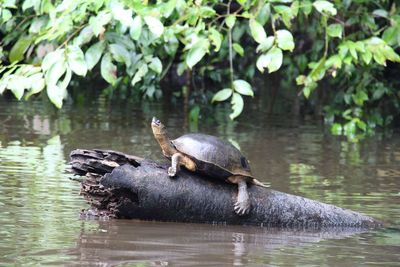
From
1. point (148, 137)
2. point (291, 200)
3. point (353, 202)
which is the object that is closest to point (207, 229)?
point (291, 200)

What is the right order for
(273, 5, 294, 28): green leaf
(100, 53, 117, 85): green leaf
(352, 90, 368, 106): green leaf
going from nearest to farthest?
(100, 53, 117, 85): green leaf, (273, 5, 294, 28): green leaf, (352, 90, 368, 106): green leaf

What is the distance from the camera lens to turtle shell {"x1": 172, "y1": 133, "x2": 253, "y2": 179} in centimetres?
557

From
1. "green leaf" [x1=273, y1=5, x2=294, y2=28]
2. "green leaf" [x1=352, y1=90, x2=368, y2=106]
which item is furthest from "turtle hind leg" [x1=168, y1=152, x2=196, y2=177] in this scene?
"green leaf" [x1=352, y1=90, x2=368, y2=106]

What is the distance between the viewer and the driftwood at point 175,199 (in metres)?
5.45

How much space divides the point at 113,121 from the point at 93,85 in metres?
4.49

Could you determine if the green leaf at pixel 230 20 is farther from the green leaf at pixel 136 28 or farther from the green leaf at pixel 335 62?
the green leaf at pixel 335 62

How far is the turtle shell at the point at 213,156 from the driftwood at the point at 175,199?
0.10m

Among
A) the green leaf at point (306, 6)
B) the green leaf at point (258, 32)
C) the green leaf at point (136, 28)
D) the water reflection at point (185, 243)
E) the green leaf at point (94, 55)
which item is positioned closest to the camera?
the water reflection at point (185, 243)

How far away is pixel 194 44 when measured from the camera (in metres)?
7.43

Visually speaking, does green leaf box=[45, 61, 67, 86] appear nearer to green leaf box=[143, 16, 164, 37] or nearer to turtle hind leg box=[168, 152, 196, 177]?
green leaf box=[143, 16, 164, 37]

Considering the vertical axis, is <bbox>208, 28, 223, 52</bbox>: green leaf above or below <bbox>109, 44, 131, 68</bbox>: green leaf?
above

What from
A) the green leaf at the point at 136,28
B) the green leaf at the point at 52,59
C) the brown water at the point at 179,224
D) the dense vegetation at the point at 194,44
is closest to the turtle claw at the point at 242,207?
the brown water at the point at 179,224

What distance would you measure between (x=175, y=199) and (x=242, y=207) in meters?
0.40

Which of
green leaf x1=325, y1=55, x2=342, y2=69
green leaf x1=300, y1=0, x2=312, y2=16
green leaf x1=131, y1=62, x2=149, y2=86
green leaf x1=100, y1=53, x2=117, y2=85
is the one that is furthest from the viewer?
green leaf x1=325, y1=55, x2=342, y2=69
